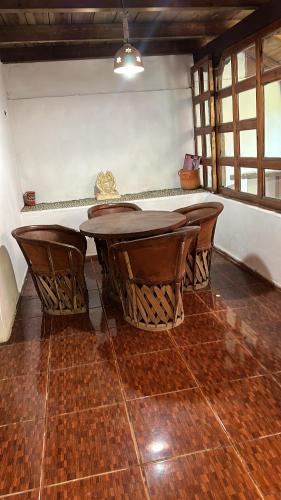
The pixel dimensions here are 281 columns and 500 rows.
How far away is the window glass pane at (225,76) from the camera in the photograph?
467cm

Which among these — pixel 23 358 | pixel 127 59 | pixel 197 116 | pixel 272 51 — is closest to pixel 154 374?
pixel 23 358

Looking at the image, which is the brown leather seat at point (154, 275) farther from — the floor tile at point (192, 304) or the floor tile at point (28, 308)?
the floor tile at point (28, 308)

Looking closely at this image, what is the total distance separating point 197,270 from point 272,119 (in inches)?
70.4

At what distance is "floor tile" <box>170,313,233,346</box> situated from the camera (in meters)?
3.02

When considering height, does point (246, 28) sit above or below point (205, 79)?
above

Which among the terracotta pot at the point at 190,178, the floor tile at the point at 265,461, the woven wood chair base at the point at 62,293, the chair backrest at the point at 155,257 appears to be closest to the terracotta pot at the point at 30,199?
the terracotta pot at the point at 190,178

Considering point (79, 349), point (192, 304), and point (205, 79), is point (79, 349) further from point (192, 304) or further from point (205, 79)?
point (205, 79)

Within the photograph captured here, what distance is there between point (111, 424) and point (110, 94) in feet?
16.4

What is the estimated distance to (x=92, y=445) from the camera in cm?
204

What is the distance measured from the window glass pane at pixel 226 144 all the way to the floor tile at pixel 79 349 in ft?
9.71

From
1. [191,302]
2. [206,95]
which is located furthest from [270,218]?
[206,95]

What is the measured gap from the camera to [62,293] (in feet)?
11.9

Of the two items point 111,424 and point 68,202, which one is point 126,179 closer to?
point 68,202

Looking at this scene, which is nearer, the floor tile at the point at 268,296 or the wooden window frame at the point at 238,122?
the floor tile at the point at 268,296
